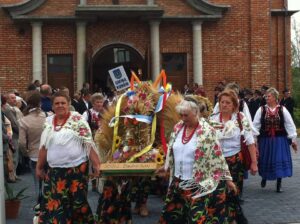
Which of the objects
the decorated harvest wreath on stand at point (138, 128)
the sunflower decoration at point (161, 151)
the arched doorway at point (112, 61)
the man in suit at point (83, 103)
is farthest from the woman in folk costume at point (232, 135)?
the arched doorway at point (112, 61)

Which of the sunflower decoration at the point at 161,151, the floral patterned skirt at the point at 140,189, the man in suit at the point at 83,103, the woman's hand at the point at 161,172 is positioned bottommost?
the floral patterned skirt at the point at 140,189

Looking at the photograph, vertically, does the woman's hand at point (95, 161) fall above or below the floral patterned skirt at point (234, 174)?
above

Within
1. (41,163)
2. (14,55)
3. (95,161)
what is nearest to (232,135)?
(95,161)

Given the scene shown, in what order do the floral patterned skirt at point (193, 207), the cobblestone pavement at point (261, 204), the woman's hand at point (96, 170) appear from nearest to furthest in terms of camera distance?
the floral patterned skirt at point (193, 207)
the woman's hand at point (96, 170)
the cobblestone pavement at point (261, 204)

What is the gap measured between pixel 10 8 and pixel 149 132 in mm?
14755

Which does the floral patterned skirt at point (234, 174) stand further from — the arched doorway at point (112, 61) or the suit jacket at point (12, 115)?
the arched doorway at point (112, 61)

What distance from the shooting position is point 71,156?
7008 mm

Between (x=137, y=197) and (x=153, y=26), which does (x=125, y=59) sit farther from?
(x=137, y=197)

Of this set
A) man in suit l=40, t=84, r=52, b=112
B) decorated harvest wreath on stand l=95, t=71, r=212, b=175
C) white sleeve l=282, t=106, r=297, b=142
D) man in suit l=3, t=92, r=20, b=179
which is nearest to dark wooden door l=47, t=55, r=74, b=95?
man in suit l=3, t=92, r=20, b=179

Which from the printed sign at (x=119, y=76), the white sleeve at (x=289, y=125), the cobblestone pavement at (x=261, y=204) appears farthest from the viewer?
the printed sign at (x=119, y=76)

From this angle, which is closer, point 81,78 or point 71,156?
point 71,156

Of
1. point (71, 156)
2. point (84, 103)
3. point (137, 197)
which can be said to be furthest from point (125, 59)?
point (71, 156)

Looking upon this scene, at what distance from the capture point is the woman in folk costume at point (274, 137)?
10594 mm

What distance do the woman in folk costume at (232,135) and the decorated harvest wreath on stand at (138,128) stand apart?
579 mm
